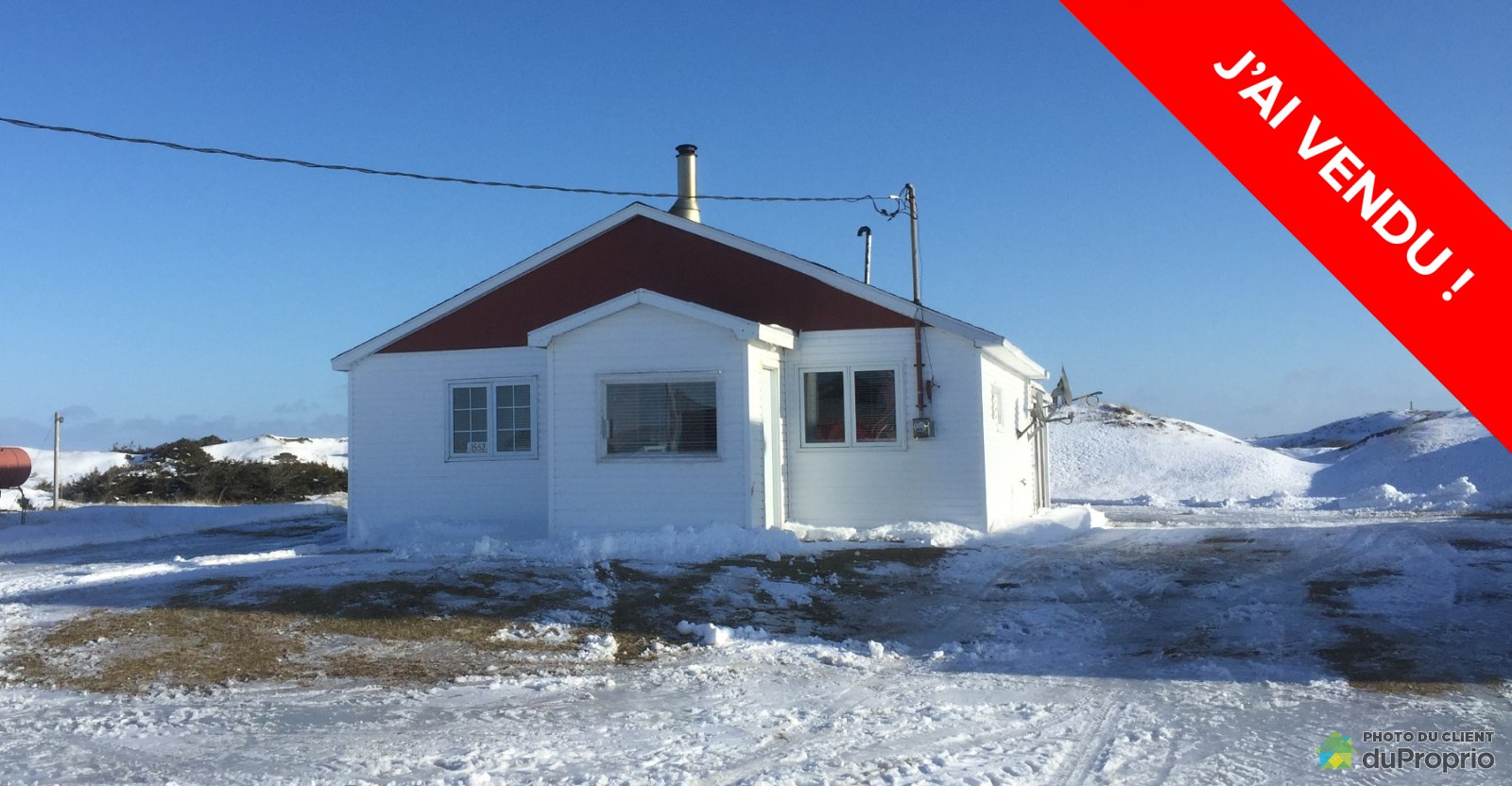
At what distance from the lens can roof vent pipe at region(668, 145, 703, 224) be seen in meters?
19.6

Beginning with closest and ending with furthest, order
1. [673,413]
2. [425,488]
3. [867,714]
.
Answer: [867,714] < [673,413] < [425,488]

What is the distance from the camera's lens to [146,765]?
237 inches

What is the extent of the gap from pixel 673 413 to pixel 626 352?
1.04 meters

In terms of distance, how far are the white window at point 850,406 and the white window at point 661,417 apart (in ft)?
6.39

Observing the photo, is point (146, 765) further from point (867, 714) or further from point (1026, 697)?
point (1026, 697)

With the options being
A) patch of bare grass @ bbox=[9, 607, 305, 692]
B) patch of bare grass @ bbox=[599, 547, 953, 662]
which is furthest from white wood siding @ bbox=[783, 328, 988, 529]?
patch of bare grass @ bbox=[9, 607, 305, 692]

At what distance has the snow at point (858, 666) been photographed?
19.7 ft

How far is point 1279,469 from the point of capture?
3309 centimetres

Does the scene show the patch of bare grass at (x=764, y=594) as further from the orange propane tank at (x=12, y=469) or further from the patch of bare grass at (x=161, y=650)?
the orange propane tank at (x=12, y=469)

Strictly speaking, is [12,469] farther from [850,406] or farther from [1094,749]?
[1094,749]

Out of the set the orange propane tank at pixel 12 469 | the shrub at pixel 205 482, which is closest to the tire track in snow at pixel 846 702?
the shrub at pixel 205 482

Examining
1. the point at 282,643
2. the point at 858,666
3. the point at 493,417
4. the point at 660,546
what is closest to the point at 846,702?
the point at 858,666

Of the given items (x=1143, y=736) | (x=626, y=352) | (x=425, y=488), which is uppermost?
(x=626, y=352)

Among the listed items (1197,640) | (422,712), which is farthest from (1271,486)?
(422,712)
